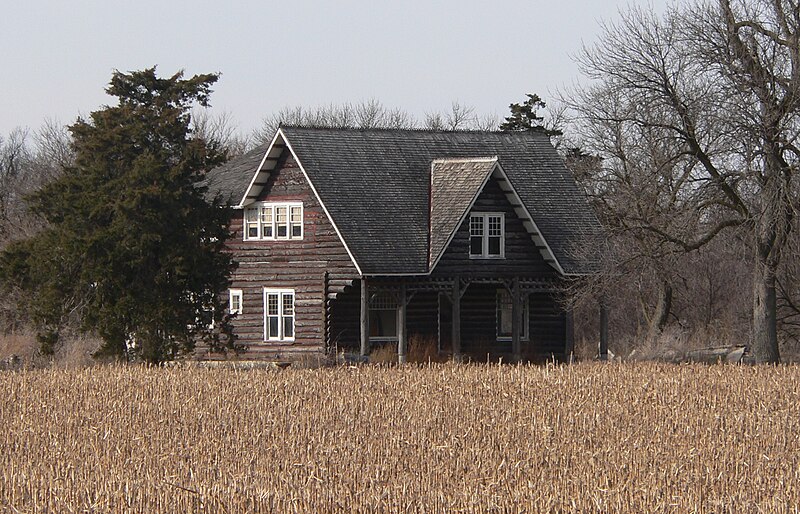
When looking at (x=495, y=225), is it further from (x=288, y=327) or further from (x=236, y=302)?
(x=236, y=302)

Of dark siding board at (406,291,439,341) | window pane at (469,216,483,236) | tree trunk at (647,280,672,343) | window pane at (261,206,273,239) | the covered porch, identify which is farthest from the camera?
tree trunk at (647,280,672,343)

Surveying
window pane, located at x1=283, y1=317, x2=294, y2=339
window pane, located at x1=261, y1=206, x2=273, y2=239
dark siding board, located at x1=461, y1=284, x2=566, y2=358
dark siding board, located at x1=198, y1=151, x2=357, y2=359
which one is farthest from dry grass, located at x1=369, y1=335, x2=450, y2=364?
window pane, located at x1=261, y1=206, x2=273, y2=239

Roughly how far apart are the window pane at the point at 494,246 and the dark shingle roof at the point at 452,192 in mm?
1830

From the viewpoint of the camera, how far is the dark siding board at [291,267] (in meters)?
41.7

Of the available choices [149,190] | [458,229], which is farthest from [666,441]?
[458,229]

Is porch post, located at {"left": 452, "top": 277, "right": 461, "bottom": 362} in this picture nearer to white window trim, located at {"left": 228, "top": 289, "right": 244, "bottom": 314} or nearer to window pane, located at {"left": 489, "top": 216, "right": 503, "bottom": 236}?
window pane, located at {"left": 489, "top": 216, "right": 503, "bottom": 236}

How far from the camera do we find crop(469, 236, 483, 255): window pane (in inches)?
1666

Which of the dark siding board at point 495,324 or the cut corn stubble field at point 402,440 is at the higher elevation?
the dark siding board at point 495,324

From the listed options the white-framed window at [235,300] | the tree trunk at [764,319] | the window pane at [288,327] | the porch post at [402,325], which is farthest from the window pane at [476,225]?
the tree trunk at [764,319]

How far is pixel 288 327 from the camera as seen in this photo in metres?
42.9

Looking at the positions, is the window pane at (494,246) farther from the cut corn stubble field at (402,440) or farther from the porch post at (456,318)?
the cut corn stubble field at (402,440)

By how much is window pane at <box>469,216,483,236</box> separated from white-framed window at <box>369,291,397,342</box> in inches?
137

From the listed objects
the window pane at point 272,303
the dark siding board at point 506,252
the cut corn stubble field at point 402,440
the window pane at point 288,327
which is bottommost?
the cut corn stubble field at point 402,440

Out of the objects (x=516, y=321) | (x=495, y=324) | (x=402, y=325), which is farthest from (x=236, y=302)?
(x=516, y=321)
